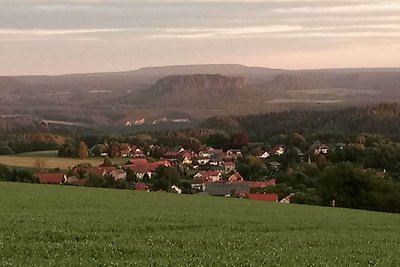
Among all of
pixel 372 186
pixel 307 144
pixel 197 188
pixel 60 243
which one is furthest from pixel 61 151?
pixel 60 243

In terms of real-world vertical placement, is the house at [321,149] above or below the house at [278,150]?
above

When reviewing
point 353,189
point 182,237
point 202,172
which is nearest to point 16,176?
point 353,189

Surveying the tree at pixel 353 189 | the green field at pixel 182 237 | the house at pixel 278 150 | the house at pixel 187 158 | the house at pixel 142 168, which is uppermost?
the green field at pixel 182 237

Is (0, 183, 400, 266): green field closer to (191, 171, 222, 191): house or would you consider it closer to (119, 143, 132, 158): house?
(191, 171, 222, 191): house

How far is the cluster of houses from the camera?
70250 mm

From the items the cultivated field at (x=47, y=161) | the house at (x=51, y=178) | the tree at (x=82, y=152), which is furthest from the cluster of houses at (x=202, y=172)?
the tree at (x=82, y=152)

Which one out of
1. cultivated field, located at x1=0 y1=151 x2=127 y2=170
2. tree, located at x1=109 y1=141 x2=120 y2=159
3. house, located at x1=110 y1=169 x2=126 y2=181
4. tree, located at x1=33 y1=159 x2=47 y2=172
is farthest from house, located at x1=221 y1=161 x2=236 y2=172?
tree, located at x1=33 y1=159 x2=47 y2=172

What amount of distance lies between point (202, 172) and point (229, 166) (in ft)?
35.0

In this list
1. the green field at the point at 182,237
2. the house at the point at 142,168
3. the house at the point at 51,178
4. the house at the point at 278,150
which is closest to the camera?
the green field at the point at 182,237

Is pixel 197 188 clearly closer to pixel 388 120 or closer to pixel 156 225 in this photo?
pixel 156 225

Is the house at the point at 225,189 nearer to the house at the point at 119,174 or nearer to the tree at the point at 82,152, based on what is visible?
the house at the point at 119,174

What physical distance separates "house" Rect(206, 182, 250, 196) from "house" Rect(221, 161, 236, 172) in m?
21.9

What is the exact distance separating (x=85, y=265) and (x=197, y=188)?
64.6 m

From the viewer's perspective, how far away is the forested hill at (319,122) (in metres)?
165
